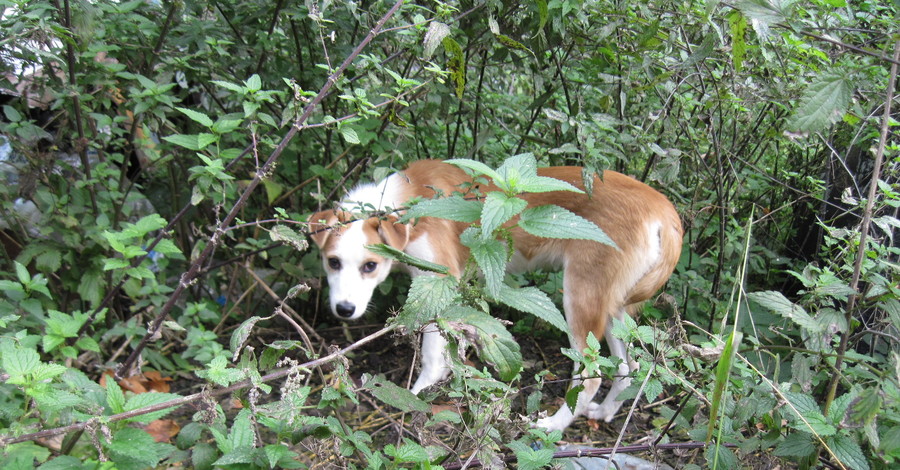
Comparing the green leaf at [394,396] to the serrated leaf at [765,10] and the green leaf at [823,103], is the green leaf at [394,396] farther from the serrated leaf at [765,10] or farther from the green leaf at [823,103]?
the serrated leaf at [765,10]

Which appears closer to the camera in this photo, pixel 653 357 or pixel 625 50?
pixel 653 357

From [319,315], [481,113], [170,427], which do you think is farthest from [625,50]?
[170,427]

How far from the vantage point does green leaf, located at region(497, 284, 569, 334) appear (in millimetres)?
1627

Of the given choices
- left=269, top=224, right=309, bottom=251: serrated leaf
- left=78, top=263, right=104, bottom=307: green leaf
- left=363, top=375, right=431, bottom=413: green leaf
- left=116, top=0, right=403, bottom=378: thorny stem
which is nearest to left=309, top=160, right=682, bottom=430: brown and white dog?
left=269, top=224, right=309, bottom=251: serrated leaf

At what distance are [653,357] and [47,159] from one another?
2.87 meters

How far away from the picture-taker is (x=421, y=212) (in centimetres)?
168

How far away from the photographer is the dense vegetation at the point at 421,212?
176 centimetres

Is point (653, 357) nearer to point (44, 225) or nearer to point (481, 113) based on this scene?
point (481, 113)

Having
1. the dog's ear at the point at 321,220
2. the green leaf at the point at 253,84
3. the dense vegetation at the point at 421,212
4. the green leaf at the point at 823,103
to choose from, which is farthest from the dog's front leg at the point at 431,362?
the green leaf at the point at 823,103

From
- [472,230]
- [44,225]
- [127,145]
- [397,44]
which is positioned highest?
[397,44]

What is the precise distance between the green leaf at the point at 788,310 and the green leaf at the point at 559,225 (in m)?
0.62

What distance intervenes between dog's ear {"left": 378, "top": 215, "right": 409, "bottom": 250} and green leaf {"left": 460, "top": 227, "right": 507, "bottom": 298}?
5.16 ft

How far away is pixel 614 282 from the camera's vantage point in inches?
128

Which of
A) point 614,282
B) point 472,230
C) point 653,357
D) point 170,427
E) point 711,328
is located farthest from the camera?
point 711,328
